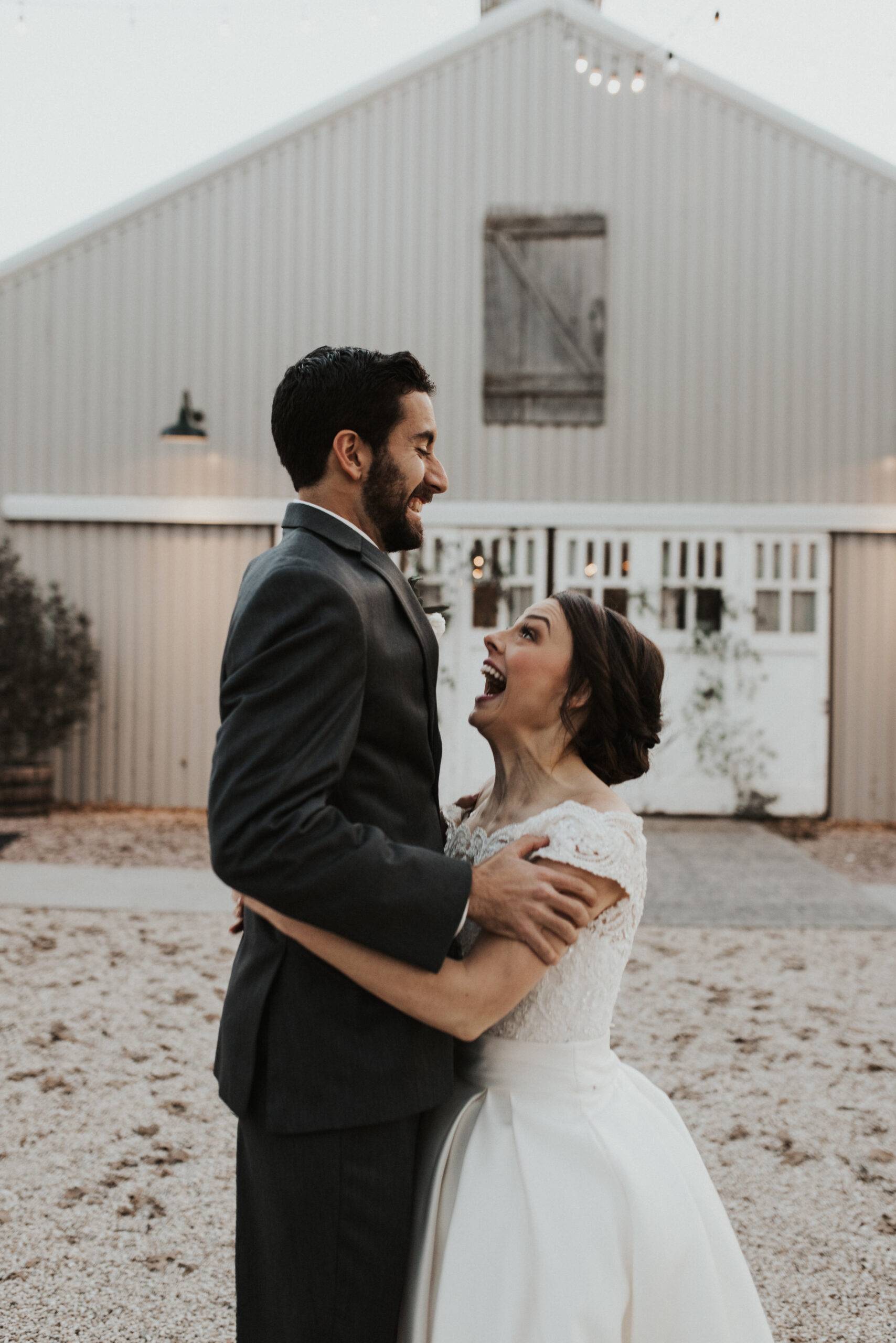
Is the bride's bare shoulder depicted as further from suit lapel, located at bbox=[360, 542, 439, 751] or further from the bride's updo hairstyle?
suit lapel, located at bbox=[360, 542, 439, 751]

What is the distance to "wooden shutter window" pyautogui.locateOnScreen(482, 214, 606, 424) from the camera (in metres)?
9.97

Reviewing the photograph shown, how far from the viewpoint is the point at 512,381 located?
9992mm

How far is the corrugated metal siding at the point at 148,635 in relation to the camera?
33.7ft

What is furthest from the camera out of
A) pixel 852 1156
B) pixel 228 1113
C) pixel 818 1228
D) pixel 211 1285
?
pixel 228 1113

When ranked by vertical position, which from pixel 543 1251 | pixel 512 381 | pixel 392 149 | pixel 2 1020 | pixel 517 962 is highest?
pixel 392 149

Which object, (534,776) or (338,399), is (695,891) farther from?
(338,399)

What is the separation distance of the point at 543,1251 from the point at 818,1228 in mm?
1786

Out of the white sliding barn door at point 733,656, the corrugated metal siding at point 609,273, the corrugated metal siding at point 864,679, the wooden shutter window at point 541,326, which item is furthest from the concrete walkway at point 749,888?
the wooden shutter window at point 541,326

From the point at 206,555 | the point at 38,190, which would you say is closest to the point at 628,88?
the point at 206,555

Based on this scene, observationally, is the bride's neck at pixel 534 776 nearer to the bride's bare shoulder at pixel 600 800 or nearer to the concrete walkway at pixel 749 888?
the bride's bare shoulder at pixel 600 800

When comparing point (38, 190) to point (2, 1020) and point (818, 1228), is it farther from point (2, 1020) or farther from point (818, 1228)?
point (818, 1228)

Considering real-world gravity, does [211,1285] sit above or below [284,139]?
below

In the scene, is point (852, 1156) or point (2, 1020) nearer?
point (852, 1156)

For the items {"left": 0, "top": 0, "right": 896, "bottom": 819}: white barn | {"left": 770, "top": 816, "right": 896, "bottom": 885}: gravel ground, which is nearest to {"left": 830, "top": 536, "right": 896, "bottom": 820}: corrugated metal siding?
{"left": 0, "top": 0, "right": 896, "bottom": 819}: white barn
